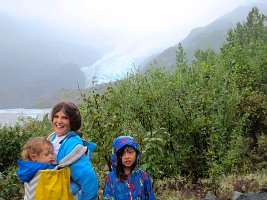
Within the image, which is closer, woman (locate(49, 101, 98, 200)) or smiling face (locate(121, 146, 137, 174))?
woman (locate(49, 101, 98, 200))

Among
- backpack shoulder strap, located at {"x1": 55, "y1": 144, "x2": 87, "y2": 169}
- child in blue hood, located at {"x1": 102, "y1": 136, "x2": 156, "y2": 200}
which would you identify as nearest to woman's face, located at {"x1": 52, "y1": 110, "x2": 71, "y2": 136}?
backpack shoulder strap, located at {"x1": 55, "y1": 144, "x2": 87, "y2": 169}

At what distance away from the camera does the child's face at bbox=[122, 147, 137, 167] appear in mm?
3430

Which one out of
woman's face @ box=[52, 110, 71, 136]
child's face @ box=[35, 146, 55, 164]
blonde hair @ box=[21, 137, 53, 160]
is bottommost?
child's face @ box=[35, 146, 55, 164]

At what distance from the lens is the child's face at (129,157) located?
3430 mm

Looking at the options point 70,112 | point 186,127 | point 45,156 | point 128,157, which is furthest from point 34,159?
point 186,127

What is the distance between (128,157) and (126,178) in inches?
8.8

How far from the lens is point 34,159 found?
2732 mm

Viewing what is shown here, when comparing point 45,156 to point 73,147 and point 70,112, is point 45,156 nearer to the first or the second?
point 73,147

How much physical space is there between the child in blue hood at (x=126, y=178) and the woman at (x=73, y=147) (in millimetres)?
526

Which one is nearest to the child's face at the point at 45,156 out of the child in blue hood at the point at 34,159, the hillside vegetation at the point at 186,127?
the child in blue hood at the point at 34,159

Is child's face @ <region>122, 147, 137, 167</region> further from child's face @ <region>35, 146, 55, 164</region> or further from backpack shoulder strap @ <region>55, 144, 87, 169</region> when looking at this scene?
child's face @ <region>35, 146, 55, 164</region>

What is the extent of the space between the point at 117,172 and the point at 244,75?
1137 centimetres

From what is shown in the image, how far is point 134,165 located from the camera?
350cm

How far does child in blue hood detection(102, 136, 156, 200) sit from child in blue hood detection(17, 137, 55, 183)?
0.89 m
